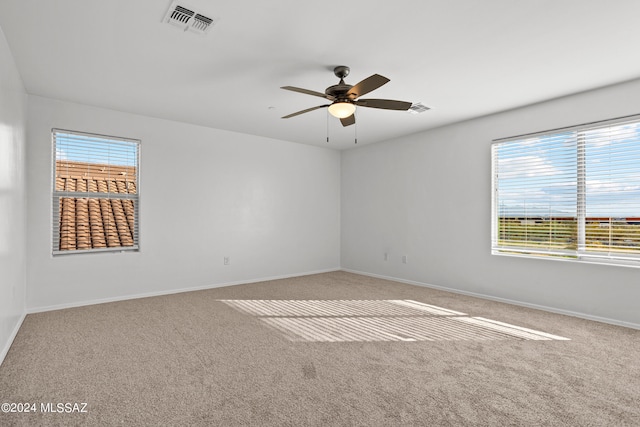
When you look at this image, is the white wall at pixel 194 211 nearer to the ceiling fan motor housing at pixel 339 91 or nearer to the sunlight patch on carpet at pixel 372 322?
the sunlight patch on carpet at pixel 372 322

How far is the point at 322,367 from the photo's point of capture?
8.07ft

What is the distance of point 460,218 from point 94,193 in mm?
5040

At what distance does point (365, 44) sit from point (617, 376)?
3.05 meters

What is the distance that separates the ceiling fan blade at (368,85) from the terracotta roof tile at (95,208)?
340 centimetres

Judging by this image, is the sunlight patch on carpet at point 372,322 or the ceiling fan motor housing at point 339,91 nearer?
the ceiling fan motor housing at point 339,91

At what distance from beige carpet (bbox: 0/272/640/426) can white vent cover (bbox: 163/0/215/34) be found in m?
2.51

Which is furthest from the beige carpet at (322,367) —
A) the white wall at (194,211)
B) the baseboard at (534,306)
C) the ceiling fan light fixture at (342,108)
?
the ceiling fan light fixture at (342,108)

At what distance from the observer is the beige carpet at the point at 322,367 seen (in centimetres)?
189

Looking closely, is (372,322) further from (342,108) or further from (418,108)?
(418,108)

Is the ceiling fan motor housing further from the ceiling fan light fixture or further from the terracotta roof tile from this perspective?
the terracotta roof tile

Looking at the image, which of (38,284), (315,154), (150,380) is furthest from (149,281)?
(315,154)

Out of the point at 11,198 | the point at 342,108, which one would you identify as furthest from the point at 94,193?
the point at 342,108

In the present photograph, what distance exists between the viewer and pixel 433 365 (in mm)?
2498

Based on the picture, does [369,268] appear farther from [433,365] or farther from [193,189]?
[433,365]
